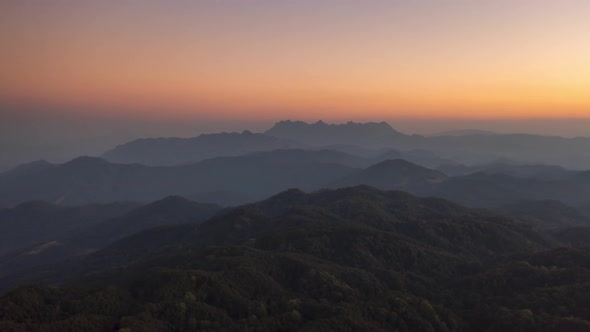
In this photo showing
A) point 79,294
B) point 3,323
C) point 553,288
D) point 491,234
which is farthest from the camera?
point 491,234

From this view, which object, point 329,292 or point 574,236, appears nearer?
point 329,292

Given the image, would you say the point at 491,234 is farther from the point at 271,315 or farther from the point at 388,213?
the point at 271,315

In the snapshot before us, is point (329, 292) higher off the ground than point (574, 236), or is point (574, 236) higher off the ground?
point (329, 292)

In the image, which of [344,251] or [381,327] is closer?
[381,327]

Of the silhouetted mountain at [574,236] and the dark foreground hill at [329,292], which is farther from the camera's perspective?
the silhouetted mountain at [574,236]

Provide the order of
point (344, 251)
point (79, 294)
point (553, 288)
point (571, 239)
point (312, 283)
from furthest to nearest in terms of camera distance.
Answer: point (571, 239)
point (344, 251)
point (312, 283)
point (553, 288)
point (79, 294)

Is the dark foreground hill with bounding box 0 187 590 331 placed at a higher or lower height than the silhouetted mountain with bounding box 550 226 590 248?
higher

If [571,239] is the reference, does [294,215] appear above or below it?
above

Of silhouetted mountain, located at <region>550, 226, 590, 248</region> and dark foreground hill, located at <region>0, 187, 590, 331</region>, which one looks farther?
silhouetted mountain, located at <region>550, 226, 590, 248</region>

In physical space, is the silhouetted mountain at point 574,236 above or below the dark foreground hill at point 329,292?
below

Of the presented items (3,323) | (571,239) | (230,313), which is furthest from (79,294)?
(571,239)

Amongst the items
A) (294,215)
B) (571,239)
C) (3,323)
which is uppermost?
(3,323)
